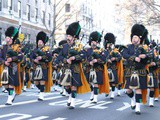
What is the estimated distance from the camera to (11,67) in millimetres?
10734

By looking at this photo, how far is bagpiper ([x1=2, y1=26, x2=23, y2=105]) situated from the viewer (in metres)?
10.5

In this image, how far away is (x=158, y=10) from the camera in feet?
104

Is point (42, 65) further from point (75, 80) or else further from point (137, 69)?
point (137, 69)

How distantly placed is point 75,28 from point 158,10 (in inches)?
861

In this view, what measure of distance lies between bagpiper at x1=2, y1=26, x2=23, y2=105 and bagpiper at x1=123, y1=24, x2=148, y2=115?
3083 millimetres

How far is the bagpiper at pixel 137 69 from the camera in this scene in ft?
31.1

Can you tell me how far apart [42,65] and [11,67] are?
1688 mm

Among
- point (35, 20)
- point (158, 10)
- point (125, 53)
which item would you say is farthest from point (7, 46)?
point (35, 20)

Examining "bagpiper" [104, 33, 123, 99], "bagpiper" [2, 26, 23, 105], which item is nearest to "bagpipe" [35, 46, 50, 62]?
"bagpiper" [2, 26, 23, 105]

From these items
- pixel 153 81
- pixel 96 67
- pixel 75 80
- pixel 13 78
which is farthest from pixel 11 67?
pixel 153 81

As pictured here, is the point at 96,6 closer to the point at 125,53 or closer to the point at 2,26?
the point at 2,26

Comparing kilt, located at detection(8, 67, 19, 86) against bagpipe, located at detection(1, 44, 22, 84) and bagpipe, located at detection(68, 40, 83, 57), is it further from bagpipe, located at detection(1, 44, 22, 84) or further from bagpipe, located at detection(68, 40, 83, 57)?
bagpipe, located at detection(68, 40, 83, 57)

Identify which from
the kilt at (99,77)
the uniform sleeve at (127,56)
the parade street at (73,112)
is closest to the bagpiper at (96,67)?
the kilt at (99,77)

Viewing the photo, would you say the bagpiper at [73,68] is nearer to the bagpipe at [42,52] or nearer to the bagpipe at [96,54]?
the bagpipe at [96,54]
